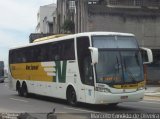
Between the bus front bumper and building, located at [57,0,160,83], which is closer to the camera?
the bus front bumper

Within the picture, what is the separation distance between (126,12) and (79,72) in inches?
1324

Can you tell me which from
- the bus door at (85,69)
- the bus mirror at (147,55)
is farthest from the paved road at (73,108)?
the bus mirror at (147,55)

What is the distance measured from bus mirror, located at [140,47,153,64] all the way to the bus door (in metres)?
2.42

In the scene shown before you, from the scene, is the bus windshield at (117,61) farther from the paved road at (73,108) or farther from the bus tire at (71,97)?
the bus tire at (71,97)

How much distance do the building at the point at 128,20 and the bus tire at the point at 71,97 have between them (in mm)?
30453

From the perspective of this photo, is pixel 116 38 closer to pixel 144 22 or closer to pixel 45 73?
pixel 45 73

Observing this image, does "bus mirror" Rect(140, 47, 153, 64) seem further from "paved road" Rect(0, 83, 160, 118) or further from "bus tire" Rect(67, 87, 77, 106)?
"bus tire" Rect(67, 87, 77, 106)

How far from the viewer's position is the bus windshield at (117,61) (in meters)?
20.6

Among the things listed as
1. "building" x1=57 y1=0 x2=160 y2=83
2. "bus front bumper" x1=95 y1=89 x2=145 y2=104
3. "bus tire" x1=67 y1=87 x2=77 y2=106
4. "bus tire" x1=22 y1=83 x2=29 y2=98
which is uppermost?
"building" x1=57 y1=0 x2=160 y2=83

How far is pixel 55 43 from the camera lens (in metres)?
25.1

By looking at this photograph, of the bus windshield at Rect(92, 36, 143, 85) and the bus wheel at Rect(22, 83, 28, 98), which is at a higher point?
the bus windshield at Rect(92, 36, 143, 85)

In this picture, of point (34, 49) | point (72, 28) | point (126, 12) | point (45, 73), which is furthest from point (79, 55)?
point (72, 28)

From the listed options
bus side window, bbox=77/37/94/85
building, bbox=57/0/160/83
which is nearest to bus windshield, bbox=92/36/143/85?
bus side window, bbox=77/37/94/85

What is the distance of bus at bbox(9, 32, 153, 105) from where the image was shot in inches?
808
